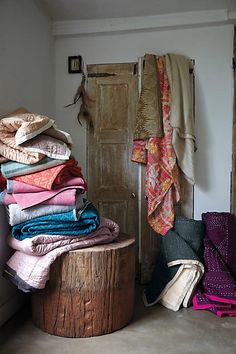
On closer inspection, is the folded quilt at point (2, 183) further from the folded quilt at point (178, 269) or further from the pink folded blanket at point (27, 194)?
the folded quilt at point (178, 269)

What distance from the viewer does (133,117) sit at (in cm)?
322

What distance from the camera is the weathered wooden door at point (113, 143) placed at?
3.23 metres

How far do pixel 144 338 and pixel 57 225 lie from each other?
0.92 meters

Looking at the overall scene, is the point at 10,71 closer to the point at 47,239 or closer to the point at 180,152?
the point at 47,239

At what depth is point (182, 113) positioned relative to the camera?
2.99m

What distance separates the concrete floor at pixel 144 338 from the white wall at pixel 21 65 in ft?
0.84

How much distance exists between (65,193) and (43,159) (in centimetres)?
26

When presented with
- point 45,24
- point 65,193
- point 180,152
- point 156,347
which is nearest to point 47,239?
point 65,193

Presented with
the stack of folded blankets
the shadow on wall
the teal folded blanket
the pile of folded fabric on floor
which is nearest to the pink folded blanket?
the stack of folded blankets

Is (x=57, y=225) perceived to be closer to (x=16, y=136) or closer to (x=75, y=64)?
(x=16, y=136)

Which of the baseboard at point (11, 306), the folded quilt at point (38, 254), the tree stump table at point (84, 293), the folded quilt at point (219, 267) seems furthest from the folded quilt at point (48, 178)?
the folded quilt at point (219, 267)

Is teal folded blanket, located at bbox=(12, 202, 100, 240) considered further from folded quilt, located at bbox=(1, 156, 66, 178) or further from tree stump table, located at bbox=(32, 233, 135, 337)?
folded quilt, located at bbox=(1, 156, 66, 178)

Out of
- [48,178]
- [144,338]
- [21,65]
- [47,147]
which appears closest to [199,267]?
[144,338]

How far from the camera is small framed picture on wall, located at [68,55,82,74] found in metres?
3.31
